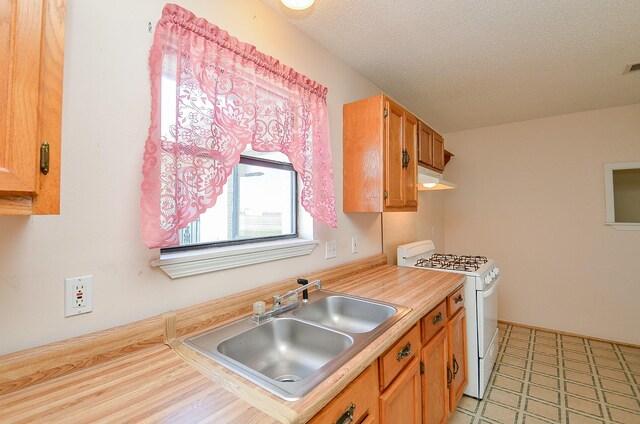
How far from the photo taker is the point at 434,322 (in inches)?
62.2

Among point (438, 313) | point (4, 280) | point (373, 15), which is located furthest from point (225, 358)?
point (373, 15)

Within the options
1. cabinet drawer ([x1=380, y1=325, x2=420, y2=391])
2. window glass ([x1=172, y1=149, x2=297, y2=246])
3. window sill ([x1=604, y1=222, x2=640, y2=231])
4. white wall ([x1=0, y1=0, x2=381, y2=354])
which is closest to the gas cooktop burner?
cabinet drawer ([x1=380, y1=325, x2=420, y2=391])

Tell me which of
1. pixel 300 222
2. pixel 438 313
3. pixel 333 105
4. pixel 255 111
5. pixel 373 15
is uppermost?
pixel 373 15

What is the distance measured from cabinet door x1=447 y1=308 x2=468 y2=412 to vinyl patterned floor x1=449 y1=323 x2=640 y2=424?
20 centimetres

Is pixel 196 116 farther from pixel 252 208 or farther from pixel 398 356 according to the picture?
pixel 398 356

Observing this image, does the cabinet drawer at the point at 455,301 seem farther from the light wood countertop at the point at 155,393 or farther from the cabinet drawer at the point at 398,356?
the light wood countertop at the point at 155,393

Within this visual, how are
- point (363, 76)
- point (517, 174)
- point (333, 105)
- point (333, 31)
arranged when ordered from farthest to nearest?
point (517, 174), point (363, 76), point (333, 105), point (333, 31)

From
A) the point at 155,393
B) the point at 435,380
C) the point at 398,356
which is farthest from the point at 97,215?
the point at 435,380

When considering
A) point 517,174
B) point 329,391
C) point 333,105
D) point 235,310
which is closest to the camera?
point 329,391

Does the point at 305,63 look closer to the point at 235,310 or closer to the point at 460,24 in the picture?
the point at 460,24

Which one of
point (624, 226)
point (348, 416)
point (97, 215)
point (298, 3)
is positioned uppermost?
point (298, 3)

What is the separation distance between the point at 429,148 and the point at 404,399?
2109mm

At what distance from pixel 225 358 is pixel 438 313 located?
1216 millimetres

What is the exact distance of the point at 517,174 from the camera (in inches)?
138
